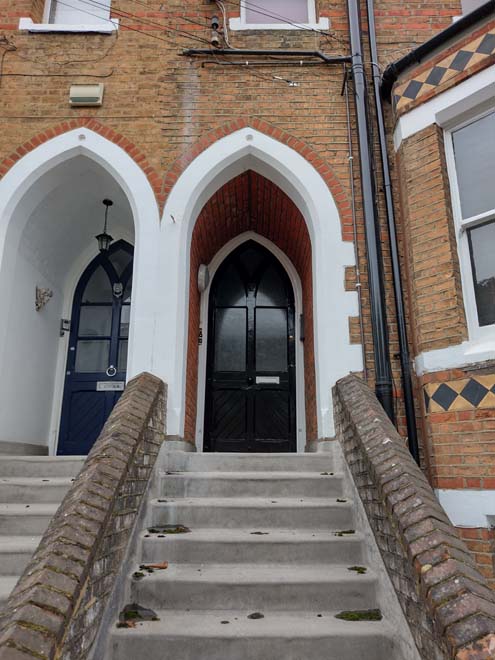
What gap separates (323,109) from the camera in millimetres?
4895

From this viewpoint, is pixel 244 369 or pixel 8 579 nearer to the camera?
pixel 8 579

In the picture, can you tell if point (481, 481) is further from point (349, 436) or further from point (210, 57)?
point (210, 57)

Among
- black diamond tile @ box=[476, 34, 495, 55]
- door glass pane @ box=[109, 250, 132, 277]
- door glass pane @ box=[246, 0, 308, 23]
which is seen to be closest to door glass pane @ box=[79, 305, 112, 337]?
door glass pane @ box=[109, 250, 132, 277]

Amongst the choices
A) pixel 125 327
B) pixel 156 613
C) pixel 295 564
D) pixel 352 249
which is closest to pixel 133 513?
pixel 156 613

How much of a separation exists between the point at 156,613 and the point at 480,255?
351 centimetres

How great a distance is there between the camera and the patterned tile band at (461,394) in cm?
337

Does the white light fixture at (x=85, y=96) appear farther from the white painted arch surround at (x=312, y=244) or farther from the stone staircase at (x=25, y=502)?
the stone staircase at (x=25, y=502)

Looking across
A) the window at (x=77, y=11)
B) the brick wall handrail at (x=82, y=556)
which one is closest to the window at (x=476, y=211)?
the brick wall handrail at (x=82, y=556)

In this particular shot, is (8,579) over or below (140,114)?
below

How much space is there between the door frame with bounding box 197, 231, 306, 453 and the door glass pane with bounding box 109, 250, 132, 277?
1156 millimetres

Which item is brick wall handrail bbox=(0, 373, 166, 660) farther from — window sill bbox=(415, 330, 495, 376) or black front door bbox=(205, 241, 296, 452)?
black front door bbox=(205, 241, 296, 452)

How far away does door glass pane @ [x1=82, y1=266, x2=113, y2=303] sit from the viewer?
610cm

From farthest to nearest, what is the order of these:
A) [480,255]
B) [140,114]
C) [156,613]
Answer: [140,114] < [480,255] < [156,613]

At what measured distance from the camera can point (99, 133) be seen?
4812mm
